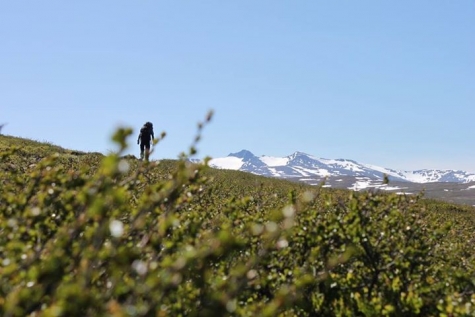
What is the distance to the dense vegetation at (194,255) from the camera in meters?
3.05

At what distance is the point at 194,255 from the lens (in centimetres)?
270

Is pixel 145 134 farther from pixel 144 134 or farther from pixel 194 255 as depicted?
pixel 194 255

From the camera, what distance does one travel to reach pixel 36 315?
10.5 feet

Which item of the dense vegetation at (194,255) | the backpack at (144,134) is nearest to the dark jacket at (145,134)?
the backpack at (144,134)

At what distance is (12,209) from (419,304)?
16.3ft

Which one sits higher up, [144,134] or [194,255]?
[144,134]

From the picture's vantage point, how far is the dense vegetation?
305cm

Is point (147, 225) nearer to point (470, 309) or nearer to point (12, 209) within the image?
point (12, 209)

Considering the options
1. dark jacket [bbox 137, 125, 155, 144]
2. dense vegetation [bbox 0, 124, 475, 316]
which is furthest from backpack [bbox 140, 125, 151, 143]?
dense vegetation [bbox 0, 124, 475, 316]

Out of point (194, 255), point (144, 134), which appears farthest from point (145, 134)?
point (194, 255)

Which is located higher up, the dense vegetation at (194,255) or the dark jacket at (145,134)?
the dark jacket at (145,134)

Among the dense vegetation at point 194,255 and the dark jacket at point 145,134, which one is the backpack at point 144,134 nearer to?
the dark jacket at point 145,134

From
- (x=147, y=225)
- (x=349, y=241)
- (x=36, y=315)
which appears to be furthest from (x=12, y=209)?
(x=349, y=241)

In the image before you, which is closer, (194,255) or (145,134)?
(194,255)
